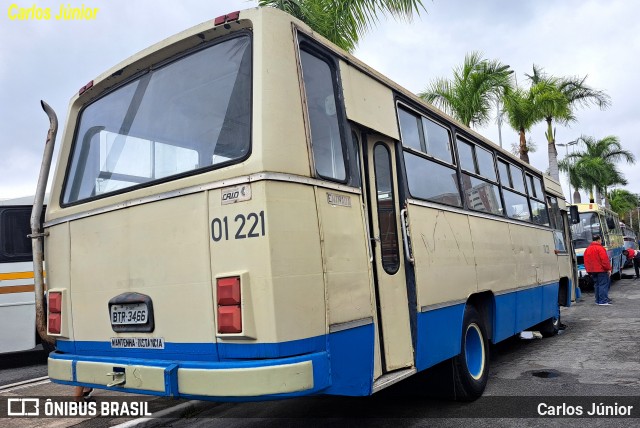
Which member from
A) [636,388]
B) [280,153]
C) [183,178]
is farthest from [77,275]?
[636,388]

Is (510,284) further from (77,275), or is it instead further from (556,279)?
(77,275)

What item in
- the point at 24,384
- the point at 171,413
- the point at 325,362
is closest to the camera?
the point at 325,362

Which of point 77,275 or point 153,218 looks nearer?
point 153,218

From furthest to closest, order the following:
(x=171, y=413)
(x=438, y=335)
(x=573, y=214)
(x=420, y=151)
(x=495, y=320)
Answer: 1. (x=573, y=214)
2. (x=495, y=320)
3. (x=171, y=413)
4. (x=420, y=151)
5. (x=438, y=335)

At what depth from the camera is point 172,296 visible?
357cm

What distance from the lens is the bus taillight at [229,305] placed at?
319cm

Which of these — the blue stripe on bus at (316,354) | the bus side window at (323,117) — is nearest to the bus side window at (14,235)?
the blue stripe on bus at (316,354)

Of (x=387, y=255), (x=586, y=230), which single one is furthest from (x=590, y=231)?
(x=387, y=255)

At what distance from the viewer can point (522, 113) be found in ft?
67.3

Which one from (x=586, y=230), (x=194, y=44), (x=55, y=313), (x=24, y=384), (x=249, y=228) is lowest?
(x=24, y=384)

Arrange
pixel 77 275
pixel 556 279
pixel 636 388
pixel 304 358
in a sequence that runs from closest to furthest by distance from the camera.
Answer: pixel 304 358 → pixel 77 275 → pixel 636 388 → pixel 556 279

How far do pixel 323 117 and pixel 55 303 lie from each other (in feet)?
8.69

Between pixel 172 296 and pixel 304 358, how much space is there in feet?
3.34

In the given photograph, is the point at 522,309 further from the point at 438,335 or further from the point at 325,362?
the point at 325,362
